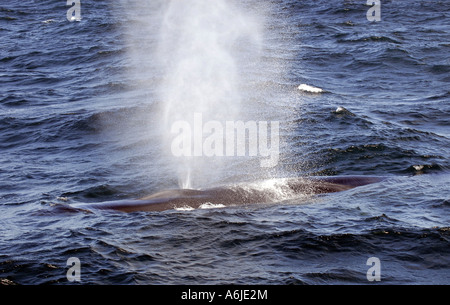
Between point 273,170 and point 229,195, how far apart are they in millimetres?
3695

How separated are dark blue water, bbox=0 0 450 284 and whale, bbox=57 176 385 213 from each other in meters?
0.32

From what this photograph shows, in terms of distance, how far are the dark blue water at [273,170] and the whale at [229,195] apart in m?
0.32

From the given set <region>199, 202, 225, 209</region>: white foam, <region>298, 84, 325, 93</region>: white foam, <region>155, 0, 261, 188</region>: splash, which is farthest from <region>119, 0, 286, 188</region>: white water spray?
<region>199, 202, 225, 209</region>: white foam

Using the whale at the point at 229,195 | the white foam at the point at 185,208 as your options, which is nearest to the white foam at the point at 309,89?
the whale at the point at 229,195

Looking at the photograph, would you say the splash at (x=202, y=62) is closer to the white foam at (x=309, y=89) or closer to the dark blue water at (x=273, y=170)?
the dark blue water at (x=273, y=170)

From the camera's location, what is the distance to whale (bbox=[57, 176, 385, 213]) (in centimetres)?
1229

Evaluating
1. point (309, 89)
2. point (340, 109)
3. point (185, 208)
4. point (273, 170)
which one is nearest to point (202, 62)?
point (309, 89)

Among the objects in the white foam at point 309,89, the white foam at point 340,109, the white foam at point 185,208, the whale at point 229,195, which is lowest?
the white foam at point 185,208

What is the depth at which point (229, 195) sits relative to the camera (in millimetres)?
12648

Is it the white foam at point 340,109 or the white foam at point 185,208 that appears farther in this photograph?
the white foam at point 340,109

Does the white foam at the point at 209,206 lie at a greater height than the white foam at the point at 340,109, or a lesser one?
lesser

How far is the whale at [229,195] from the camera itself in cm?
1229

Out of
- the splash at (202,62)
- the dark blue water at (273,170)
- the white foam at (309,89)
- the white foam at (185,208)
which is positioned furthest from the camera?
the white foam at (309,89)

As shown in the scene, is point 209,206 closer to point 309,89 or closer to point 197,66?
point 309,89
